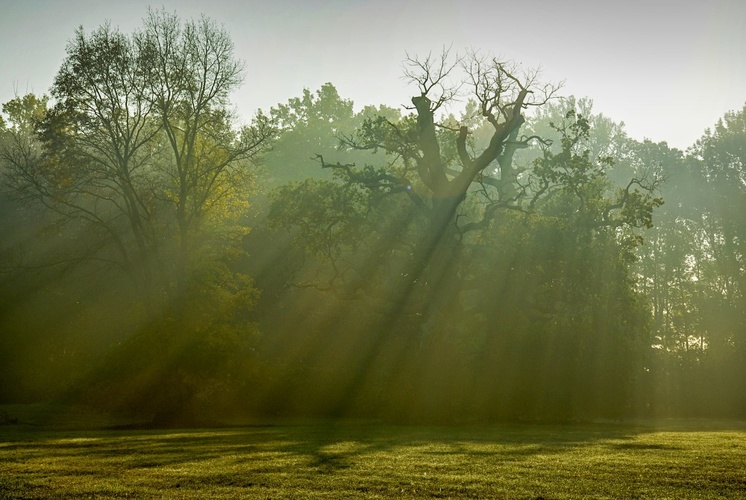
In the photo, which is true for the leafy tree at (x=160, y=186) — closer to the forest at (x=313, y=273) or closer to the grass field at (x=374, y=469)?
the forest at (x=313, y=273)

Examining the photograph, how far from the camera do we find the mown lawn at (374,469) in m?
10.8

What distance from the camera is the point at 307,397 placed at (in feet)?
125

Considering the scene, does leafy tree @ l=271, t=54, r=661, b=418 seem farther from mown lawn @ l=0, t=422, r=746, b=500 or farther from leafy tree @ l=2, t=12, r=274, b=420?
mown lawn @ l=0, t=422, r=746, b=500

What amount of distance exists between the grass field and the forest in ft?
46.4

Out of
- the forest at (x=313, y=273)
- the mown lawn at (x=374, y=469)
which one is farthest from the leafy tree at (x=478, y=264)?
the mown lawn at (x=374, y=469)

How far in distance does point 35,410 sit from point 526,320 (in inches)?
907

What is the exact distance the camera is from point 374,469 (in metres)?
12.9

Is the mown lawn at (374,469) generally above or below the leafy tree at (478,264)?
below

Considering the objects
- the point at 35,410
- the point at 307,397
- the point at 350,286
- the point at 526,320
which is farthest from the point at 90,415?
the point at 526,320

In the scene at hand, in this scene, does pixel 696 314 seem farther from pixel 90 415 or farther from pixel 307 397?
pixel 90 415

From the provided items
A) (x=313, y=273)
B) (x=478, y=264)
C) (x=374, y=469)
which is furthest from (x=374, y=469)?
(x=313, y=273)

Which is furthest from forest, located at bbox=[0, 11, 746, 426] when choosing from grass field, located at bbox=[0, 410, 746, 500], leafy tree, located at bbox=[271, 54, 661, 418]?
grass field, located at bbox=[0, 410, 746, 500]

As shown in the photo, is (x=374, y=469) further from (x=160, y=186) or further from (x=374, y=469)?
(x=160, y=186)

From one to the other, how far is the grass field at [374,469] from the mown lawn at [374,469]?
0.02 m
